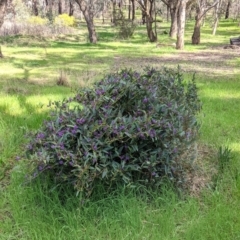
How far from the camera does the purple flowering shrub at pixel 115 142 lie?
2.23 metres

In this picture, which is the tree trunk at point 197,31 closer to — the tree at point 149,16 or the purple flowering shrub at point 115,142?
the tree at point 149,16

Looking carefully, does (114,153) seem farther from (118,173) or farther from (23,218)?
(23,218)

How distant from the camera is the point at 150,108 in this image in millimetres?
2611

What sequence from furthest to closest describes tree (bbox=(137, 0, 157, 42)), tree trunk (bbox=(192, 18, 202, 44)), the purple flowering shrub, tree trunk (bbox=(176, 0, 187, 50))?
tree (bbox=(137, 0, 157, 42)) → tree trunk (bbox=(192, 18, 202, 44)) → tree trunk (bbox=(176, 0, 187, 50)) → the purple flowering shrub

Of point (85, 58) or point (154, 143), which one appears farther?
point (85, 58)

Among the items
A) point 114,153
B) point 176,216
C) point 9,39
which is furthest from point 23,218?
point 9,39

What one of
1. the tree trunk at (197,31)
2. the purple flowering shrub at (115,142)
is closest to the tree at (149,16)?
the tree trunk at (197,31)

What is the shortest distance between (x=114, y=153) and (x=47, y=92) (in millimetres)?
3702

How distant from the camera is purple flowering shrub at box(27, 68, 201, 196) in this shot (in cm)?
223

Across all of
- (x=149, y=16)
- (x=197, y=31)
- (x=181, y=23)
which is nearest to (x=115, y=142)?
(x=181, y=23)

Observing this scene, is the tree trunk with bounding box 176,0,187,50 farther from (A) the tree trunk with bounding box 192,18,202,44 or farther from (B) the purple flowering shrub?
(B) the purple flowering shrub

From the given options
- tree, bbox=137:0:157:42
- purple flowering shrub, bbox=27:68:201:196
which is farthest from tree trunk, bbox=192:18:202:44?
purple flowering shrub, bbox=27:68:201:196

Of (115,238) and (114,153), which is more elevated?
(114,153)

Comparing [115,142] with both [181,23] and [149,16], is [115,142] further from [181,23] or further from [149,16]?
[149,16]
